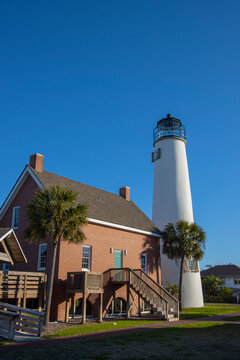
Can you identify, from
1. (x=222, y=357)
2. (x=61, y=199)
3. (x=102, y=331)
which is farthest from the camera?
(x=61, y=199)

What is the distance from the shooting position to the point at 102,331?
48.4ft

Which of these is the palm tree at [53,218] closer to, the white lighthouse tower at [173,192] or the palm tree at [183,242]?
the palm tree at [183,242]

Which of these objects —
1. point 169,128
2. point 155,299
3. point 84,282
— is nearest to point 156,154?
point 169,128

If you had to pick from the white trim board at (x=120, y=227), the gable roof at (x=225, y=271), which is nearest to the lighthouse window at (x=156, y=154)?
the white trim board at (x=120, y=227)

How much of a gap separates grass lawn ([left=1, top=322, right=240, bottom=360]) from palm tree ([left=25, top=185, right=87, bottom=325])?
5398 mm

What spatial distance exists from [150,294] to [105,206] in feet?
24.0

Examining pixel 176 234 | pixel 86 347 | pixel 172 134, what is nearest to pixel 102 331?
pixel 86 347

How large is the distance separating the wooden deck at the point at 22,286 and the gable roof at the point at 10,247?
4366 millimetres

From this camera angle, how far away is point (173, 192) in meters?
32.2

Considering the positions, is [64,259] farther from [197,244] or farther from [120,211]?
[197,244]

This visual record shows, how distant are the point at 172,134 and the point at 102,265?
686 inches

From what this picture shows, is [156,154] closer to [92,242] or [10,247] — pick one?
[92,242]

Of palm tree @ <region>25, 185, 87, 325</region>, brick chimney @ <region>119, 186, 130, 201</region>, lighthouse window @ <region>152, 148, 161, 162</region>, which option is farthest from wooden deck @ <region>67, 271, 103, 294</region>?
lighthouse window @ <region>152, 148, 161, 162</region>

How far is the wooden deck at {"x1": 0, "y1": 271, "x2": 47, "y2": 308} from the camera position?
52.9 feet
